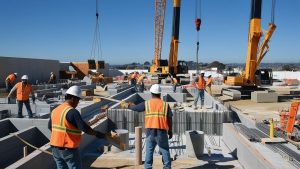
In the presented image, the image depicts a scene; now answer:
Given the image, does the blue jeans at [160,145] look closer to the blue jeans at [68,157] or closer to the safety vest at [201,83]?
the blue jeans at [68,157]

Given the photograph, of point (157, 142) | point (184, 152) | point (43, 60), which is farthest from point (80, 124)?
point (43, 60)

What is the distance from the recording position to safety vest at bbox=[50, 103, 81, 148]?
157 inches

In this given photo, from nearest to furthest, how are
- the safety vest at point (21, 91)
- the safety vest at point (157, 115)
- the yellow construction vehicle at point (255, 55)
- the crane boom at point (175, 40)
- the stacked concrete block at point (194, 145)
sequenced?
the safety vest at point (157, 115) < the stacked concrete block at point (194, 145) < the safety vest at point (21, 91) < the yellow construction vehicle at point (255, 55) < the crane boom at point (175, 40)

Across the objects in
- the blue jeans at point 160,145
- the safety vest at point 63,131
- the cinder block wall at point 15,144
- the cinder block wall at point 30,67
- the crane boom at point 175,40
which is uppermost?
the crane boom at point 175,40

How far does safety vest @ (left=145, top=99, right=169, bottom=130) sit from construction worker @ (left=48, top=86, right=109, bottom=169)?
150cm

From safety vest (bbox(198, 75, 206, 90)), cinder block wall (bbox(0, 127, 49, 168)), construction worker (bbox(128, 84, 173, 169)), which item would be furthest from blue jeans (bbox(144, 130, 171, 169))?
safety vest (bbox(198, 75, 206, 90))

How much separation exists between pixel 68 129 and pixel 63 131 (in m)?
0.07

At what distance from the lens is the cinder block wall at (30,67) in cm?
2320

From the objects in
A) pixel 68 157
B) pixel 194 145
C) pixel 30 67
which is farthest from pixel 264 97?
pixel 30 67

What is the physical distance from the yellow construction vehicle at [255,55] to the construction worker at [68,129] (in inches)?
672

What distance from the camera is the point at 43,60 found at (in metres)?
30.7

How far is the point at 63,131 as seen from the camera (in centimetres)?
402

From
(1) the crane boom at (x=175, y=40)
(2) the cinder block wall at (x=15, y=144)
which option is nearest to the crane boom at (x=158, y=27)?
(1) the crane boom at (x=175, y=40)

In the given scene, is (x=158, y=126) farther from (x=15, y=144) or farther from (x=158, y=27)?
(x=158, y=27)
